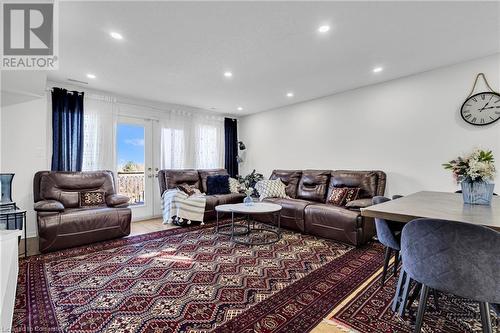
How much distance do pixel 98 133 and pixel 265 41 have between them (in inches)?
137

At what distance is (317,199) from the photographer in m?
4.41

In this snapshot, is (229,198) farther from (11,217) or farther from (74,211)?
(11,217)

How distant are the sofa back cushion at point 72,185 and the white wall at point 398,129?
3.61m

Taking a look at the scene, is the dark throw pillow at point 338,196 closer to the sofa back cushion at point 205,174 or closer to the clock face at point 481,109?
the clock face at point 481,109

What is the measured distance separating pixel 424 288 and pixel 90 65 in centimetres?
424

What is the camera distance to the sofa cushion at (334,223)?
10.7 ft

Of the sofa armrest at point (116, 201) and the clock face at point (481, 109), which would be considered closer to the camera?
the clock face at point (481, 109)

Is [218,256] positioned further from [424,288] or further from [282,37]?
[282,37]

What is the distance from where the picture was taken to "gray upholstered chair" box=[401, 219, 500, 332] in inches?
44.6

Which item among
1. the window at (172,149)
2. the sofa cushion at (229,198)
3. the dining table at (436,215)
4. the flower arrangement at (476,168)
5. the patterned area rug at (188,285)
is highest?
the window at (172,149)

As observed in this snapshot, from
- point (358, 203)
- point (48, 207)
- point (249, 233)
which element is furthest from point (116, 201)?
point (358, 203)

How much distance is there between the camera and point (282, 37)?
2.58 m

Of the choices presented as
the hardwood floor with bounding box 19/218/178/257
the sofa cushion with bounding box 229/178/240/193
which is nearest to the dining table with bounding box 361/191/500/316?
the hardwood floor with bounding box 19/218/178/257

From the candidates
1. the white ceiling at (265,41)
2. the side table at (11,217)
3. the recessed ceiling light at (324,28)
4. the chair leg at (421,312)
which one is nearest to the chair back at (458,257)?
the chair leg at (421,312)
